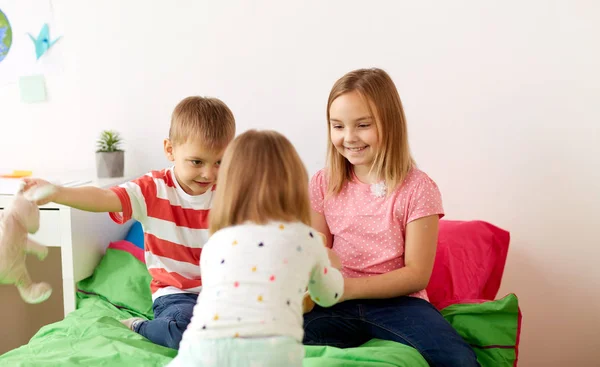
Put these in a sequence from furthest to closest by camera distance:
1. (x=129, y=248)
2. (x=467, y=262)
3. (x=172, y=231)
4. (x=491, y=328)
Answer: (x=129, y=248)
(x=467, y=262)
(x=172, y=231)
(x=491, y=328)

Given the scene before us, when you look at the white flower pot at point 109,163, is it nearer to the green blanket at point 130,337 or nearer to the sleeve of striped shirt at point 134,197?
the green blanket at point 130,337

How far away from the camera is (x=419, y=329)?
1.35 metres

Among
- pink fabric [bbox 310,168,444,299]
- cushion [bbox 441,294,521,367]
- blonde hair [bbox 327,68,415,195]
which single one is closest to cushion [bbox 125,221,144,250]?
pink fabric [bbox 310,168,444,299]

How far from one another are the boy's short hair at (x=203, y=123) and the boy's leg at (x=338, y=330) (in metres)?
0.45

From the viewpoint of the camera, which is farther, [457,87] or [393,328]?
[457,87]

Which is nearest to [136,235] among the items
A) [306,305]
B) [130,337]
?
[130,337]

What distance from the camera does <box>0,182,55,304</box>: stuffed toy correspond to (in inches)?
45.6

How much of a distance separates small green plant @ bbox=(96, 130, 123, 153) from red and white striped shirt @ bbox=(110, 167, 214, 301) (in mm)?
566

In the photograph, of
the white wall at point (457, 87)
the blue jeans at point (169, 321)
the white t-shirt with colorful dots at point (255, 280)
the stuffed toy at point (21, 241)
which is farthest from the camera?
the white wall at point (457, 87)

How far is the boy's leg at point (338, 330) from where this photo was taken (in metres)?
1.42

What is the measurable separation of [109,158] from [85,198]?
0.75 meters

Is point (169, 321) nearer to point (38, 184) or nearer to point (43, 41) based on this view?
point (38, 184)

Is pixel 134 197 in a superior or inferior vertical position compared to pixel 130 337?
superior

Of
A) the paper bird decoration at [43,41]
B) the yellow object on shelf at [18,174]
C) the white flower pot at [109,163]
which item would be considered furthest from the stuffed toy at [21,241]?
the paper bird decoration at [43,41]
